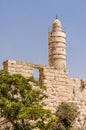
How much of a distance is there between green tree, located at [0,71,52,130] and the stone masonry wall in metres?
2.21

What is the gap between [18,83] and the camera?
15766mm

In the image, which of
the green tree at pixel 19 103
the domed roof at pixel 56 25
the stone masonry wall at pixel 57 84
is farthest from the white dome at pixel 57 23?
the green tree at pixel 19 103

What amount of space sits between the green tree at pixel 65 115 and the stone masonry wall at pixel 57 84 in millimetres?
376

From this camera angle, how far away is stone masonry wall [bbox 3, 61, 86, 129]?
1859cm

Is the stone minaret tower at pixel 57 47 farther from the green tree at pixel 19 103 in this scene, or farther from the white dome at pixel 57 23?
the green tree at pixel 19 103

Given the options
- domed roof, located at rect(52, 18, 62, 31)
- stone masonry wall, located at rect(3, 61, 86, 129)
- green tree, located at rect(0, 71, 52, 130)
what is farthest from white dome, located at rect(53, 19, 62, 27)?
green tree, located at rect(0, 71, 52, 130)

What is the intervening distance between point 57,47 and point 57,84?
3315 mm

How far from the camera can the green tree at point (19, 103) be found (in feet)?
49.4

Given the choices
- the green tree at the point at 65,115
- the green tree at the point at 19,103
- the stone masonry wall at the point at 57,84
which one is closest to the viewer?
the green tree at the point at 19,103

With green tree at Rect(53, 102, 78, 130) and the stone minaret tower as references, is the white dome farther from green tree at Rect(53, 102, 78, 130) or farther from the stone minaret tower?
green tree at Rect(53, 102, 78, 130)

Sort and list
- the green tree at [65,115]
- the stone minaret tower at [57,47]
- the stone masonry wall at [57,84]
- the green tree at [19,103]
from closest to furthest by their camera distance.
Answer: the green tree at [19,103]
the green tree at [65,115]
the stone masonry wall at [57,84]
the stone minaret tower at [57,47]

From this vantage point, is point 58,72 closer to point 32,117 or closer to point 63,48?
point 63,48

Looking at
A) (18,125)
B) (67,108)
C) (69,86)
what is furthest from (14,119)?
(69,86)

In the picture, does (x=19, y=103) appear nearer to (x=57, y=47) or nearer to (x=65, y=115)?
(x=65, y=115)
